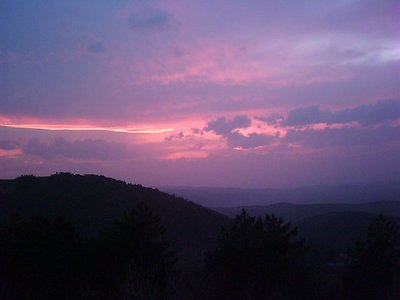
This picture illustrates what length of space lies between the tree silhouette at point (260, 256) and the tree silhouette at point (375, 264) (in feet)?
8.39

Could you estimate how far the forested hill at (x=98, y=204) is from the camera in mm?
49812

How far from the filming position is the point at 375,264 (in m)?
24.3

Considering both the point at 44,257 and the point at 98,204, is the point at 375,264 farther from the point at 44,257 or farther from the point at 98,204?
the point at 98,204

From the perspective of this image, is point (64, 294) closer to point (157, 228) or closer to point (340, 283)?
point (157, 228)

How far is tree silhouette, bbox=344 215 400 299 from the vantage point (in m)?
21.9

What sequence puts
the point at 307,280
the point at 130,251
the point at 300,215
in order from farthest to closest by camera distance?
the point at 300,215
the point at 130,251
the point at 307,280

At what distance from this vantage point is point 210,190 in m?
162

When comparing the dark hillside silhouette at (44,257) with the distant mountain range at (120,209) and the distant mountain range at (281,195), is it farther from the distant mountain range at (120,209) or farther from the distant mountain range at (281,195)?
the distant mountain range at (281,195)

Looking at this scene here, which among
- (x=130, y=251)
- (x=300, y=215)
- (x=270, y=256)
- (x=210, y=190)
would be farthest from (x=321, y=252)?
(x=210, y=190)

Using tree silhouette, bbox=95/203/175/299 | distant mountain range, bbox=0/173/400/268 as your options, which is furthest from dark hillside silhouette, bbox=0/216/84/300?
distant mountain range, bbox=0/173/400/268

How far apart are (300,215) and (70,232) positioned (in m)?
73.8

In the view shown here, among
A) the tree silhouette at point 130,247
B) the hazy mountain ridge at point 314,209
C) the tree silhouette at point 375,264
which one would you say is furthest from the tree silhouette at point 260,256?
the hazy mountain ridge at point 314,209

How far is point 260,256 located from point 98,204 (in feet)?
119

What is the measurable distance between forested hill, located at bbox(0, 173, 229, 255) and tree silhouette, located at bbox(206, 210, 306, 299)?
815 inches
